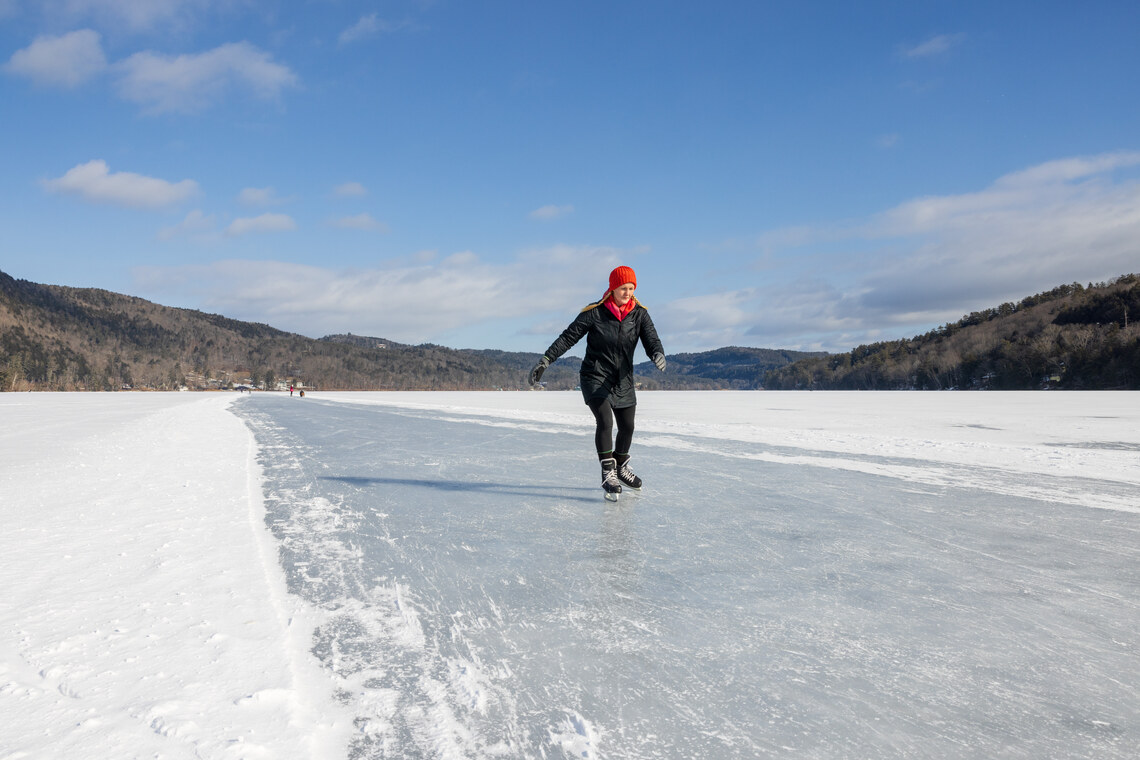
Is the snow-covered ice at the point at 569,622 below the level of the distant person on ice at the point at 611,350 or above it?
below

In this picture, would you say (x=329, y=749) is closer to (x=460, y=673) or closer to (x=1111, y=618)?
(x=460, y=673)

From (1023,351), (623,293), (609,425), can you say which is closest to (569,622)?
(609,425)

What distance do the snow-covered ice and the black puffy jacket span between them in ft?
2.82

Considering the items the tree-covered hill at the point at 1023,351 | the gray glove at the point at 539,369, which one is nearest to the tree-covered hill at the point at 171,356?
the tree-covered hill at the point at 1023,351

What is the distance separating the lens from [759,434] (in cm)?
1136

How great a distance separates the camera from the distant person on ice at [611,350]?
4.68 meters

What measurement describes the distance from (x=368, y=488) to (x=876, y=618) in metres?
4.25

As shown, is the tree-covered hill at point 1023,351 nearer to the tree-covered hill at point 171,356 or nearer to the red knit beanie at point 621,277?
the tree-covered hill at point 171,356

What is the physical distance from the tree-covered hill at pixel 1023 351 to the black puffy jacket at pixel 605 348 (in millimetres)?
76344

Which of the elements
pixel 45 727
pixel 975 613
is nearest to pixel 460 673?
pixel 45 727

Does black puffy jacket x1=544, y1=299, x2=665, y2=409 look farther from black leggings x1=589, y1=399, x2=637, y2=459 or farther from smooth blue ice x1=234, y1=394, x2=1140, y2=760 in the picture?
smooth blue ice x1=234, y1=394, x2=1140, y2=760

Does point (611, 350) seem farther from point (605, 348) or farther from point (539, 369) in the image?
point (539, 369)

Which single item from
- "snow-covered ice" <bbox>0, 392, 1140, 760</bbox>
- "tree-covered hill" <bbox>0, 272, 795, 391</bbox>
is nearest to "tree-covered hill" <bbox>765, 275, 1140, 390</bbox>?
"tree-covered hill" <bbox>0, 272, 795, 391</bbox>

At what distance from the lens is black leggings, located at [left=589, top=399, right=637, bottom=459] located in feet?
15.5
